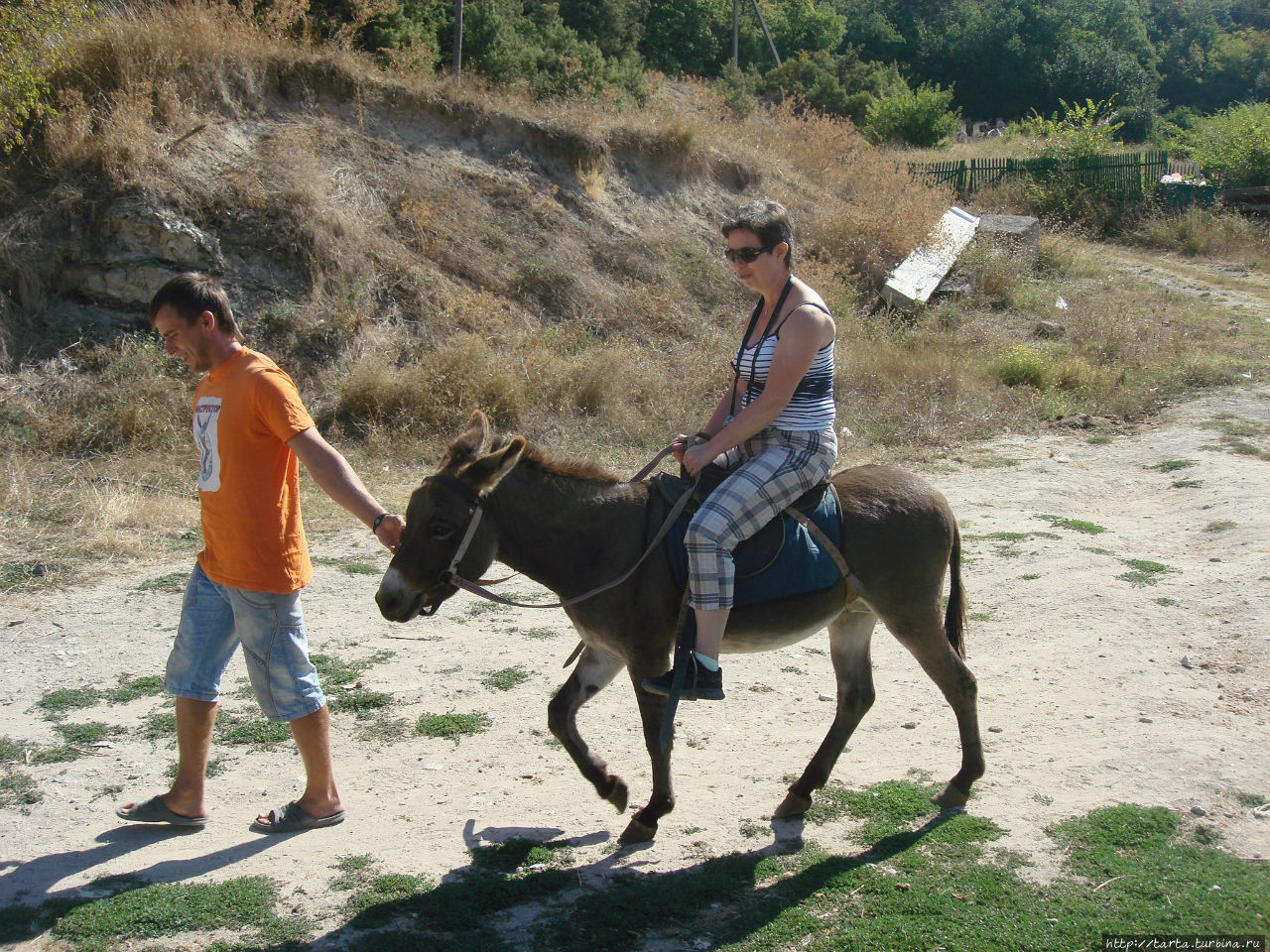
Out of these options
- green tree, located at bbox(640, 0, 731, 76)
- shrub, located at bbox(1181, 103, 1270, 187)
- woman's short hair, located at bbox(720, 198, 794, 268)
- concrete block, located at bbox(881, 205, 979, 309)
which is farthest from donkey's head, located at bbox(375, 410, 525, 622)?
green tree, located at bbox(640, 0, 731, 76)

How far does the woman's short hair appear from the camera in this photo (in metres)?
3.90

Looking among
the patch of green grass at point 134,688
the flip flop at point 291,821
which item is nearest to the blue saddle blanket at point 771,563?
the flip flop at point 291,821

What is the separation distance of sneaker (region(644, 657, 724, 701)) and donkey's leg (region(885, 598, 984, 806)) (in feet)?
3.13

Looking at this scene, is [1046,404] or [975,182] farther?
[975,182]

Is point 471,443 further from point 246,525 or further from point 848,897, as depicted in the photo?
point 848,897

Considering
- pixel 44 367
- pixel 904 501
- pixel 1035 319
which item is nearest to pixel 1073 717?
pixel 904 501

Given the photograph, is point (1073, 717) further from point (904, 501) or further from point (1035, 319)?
point (1035, 319)

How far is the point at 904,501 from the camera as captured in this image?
441 cm

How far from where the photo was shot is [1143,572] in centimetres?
764

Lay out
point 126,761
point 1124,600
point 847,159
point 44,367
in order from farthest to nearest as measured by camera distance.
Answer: point 847,159 → point 44,367 → point 1124,600 → point 126,761

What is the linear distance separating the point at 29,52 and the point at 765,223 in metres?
11.6

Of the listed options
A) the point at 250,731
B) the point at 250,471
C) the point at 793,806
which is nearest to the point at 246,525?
the point at 250,471

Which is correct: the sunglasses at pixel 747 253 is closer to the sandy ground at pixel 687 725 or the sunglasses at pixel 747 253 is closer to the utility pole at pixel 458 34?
the sandy ground at pixel 687 725

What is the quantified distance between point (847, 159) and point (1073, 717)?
20.4 metres
